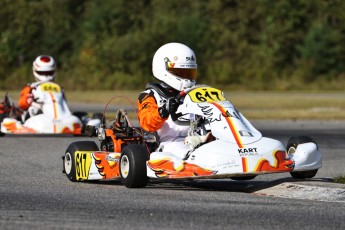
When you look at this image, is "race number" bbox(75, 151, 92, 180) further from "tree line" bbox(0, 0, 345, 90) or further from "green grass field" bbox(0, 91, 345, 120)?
"tree line" bbox(0, 0, 345, 90)

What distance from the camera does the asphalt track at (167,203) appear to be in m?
7.55

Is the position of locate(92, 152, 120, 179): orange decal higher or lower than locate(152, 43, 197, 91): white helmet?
lower

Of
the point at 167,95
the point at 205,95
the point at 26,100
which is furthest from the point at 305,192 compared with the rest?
the point at 26,100

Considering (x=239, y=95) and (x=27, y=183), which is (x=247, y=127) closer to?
(x=27, y=183)

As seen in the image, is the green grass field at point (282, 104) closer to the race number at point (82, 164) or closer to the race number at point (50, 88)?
the race number at point (50, 88)

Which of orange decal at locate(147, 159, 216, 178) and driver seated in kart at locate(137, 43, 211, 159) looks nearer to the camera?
orange decal at locate(147, 159, 216, 178)

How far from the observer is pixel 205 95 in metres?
10.5

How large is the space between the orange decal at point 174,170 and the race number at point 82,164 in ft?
4.31

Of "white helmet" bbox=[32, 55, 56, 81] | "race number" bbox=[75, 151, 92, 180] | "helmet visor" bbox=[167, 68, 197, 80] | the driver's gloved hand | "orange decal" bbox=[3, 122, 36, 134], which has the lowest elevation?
"race number" bbox=[75, 151, 92, 180]

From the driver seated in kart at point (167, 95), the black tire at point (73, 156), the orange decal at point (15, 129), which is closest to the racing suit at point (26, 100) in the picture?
the orange decal at point (15, 129)

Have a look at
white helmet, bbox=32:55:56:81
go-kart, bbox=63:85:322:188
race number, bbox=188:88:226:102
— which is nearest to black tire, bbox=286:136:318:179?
go-kart, bbox=63:85:322:188

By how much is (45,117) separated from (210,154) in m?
10.1

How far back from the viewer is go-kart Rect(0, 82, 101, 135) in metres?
19.4

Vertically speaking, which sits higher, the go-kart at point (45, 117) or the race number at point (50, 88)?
the race number at point (50, 88)
